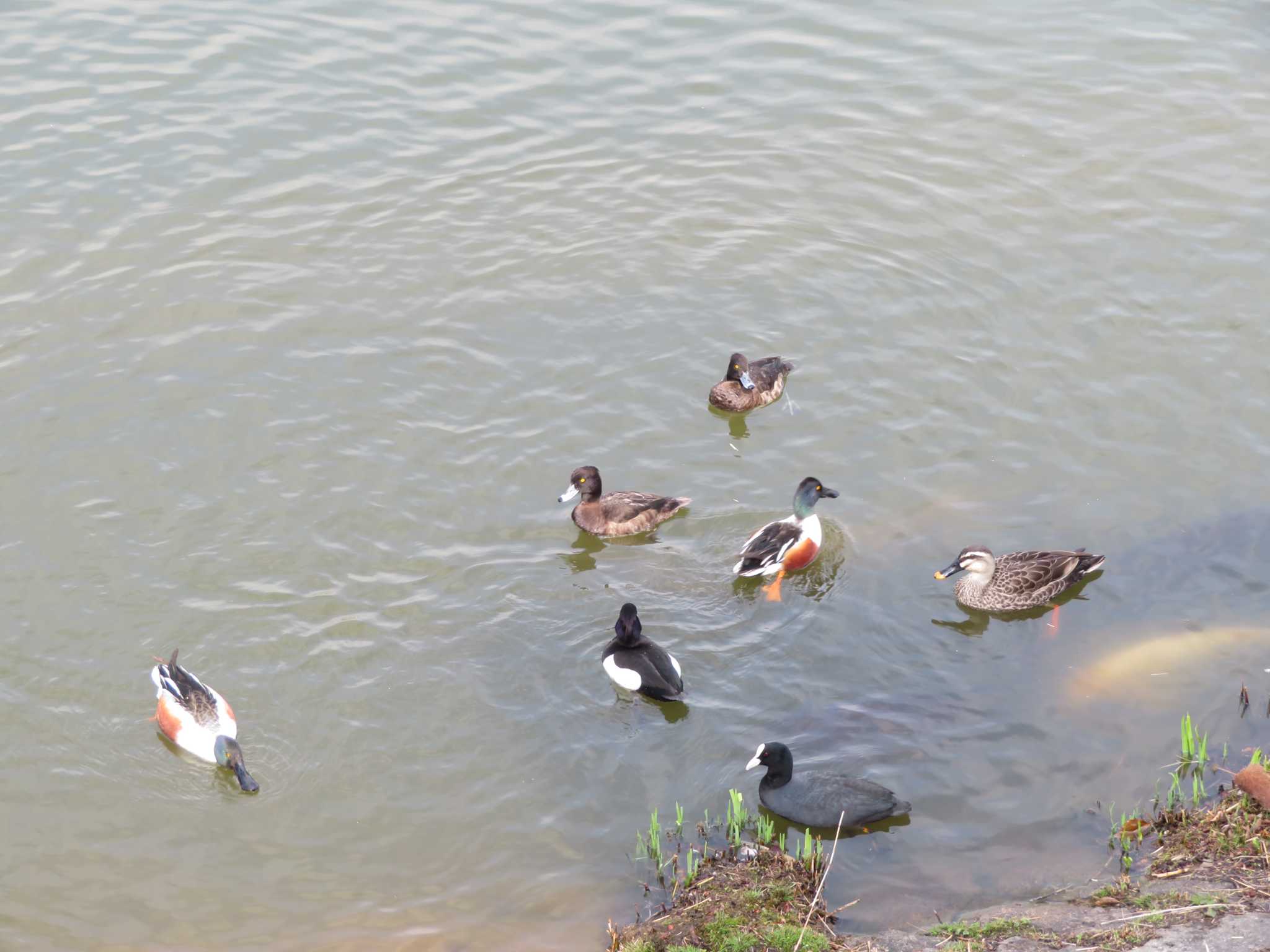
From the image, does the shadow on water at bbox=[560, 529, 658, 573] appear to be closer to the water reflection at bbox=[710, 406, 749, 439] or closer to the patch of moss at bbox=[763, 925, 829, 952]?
the water reflection at bbox=[710, 406, 749, 439]

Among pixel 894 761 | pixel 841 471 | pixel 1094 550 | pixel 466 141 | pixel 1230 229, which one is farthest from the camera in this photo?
pixel 466 141

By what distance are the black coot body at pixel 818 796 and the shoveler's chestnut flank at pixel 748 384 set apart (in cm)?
522

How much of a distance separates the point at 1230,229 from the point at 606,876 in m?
12.0

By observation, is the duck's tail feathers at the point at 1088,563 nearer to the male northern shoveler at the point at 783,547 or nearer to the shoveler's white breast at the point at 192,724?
the male northern shoveler at the point at 783,547

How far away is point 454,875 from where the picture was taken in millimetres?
9125

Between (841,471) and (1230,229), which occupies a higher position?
(1230,229)

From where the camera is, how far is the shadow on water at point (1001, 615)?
11539mm

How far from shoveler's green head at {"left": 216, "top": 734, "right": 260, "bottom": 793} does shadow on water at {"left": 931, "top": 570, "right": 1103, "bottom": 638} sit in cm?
593

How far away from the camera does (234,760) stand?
32.4ft

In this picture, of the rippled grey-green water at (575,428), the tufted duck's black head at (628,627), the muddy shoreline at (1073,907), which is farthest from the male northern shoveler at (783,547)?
the muddy shoreline at (1073,907)

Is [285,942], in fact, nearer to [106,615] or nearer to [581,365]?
[106,615]

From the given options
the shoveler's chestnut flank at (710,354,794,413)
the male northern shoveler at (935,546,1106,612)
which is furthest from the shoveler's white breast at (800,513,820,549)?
the shoveler's chestnut flank at (710,354,794,413)

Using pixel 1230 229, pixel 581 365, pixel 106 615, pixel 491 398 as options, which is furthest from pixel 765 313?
pixel 106 615

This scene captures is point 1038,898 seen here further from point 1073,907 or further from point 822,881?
point 822,881
